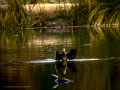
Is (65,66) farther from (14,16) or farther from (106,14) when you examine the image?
(106,14)

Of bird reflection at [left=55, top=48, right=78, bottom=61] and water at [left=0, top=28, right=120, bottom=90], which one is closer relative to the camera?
water at [left=0, top=28, right=120, bottom=90]

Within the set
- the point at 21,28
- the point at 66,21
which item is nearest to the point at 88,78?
the point at 21,28

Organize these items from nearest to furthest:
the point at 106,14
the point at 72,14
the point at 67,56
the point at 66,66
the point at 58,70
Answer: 1. the point at 58,70
2. the point at 66,66
3. the point at 67,56
4. the point at 106,14
5. the point at 72,14

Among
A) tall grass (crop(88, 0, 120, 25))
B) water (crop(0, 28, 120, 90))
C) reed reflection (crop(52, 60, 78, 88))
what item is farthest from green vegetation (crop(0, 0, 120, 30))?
reed reflection (crop(52, 60, 78, 88))

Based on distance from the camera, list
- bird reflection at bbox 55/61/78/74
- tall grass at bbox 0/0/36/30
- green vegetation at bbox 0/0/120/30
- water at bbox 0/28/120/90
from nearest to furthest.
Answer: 1. water at bbox 0/28/120/90
2. bird reflection at bbox 55/61/78/74
3. tall grass at bbox 0/0/36/30
4. green vegetation at bbox 0/0/120/30

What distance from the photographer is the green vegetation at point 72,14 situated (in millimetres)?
27491

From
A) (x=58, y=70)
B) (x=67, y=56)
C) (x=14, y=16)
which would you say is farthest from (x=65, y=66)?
(x=14, y=16)

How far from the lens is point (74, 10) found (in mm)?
29359

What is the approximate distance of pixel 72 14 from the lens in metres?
29.5

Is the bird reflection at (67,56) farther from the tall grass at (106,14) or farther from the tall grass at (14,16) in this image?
the tall grass at (106,14)

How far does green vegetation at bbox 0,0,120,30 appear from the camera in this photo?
27.5 m

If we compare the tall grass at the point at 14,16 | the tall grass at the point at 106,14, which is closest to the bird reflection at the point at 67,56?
the tall grass at the point at 14,16

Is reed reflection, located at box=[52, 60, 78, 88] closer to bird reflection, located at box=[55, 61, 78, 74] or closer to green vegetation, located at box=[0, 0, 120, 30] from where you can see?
bird reflection, located at box=[55, 61, 78, 74]

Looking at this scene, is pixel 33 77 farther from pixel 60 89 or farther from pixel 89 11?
pixel 89 11
